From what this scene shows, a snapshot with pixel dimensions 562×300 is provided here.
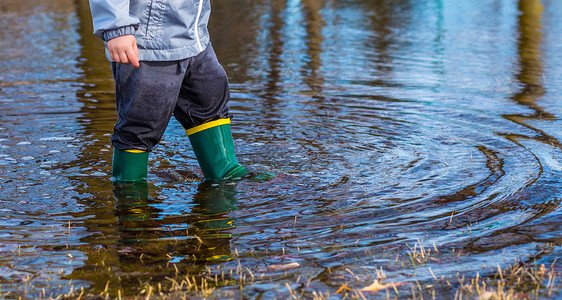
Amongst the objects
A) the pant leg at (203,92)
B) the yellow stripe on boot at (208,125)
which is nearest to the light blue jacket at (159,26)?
the pant leg at (203,92)

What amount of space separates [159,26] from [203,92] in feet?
1.95

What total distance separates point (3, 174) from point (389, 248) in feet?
9.00

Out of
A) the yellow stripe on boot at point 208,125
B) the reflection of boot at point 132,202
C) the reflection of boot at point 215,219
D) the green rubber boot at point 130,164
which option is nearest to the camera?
the reflection of boot at point 215,219

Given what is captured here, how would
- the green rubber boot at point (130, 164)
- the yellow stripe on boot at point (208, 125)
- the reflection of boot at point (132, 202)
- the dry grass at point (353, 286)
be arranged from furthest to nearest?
the yellow stripe on boot at point (208, 125)
the green rubber boot at point (130, 164)
the reflection of boot at point (132, 202)
the dry grass at point (353, 286)

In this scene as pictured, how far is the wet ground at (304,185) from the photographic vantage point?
10.5ft

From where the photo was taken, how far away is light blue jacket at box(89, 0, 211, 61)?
151 inches

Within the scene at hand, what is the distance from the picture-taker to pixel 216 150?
185 inches

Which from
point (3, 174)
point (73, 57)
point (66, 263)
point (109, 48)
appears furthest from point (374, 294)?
point (73, 57)

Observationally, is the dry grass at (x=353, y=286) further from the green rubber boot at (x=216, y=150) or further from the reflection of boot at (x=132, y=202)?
the green rubber boot at (x=216, y=150)

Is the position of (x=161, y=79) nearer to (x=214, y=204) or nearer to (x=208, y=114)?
(x=208, y=114)

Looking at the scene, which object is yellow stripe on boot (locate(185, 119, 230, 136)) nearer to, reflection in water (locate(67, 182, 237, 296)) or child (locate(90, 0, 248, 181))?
child (locate(90, 0, 248, 181))

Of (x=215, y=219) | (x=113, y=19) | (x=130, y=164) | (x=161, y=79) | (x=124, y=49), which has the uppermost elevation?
(x=113, y=19)

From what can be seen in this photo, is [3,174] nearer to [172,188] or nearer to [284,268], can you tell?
[172,188]

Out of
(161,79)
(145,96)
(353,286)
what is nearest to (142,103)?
(145,96)
